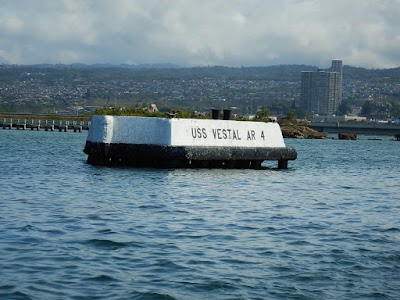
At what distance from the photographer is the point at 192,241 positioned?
65.2 feet

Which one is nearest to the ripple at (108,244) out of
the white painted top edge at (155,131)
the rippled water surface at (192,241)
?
the rippled water surface at (192,241)

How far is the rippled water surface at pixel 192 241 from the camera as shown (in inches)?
606

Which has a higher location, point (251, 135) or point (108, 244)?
point (251, 135)

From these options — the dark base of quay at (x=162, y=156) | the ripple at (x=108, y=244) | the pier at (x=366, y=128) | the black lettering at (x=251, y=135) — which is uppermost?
the black lettering at (x=251, y=135)

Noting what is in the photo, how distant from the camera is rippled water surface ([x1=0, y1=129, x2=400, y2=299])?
15.4m

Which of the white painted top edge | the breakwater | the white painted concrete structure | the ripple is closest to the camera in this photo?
the ripple

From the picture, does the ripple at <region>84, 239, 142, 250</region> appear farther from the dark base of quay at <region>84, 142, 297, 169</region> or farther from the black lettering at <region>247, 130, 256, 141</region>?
the black lettering at <region>247, 130, 256, 141</region>

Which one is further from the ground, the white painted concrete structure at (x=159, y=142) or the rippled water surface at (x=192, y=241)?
the white painted concrete structure at (x=159, y=142)

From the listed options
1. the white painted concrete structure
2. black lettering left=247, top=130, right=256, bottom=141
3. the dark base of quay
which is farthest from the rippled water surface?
black lettering left=247, top=130, right=256, bottom=141

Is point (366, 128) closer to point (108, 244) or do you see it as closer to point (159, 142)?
point (159, 142)

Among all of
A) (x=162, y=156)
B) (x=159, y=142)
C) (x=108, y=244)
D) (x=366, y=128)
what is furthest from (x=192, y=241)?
(x=366, y=128)

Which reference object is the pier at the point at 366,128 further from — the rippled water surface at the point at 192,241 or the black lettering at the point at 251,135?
the rippled water surface at the point at 192,241

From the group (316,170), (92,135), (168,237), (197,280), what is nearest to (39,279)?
(197,280)

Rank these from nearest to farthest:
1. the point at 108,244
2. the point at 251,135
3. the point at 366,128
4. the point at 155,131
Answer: the point at 108,244
the point at 155,131
the point at 251,135
the point at 366,128
